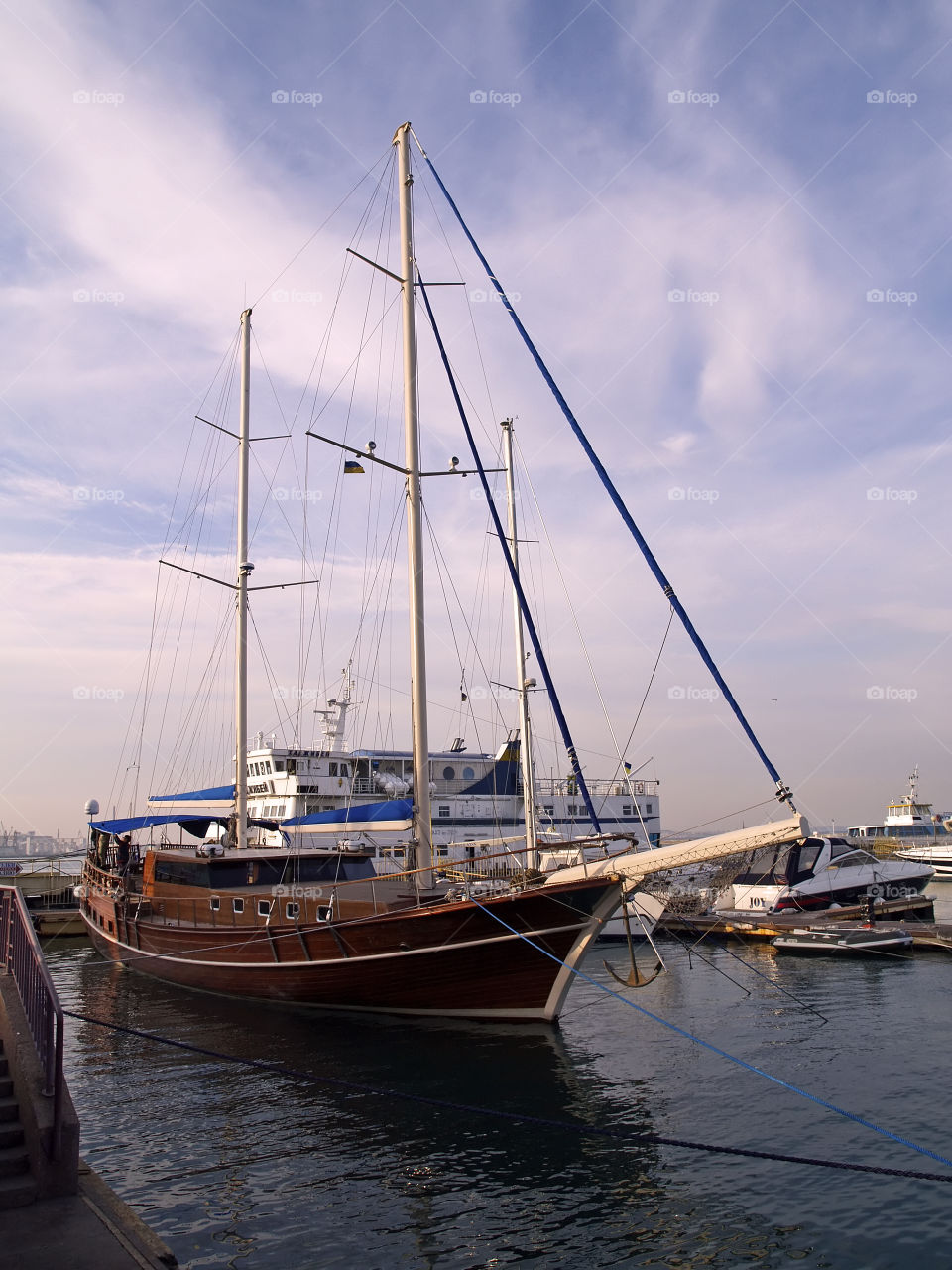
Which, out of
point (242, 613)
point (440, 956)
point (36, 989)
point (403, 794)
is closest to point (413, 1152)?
point (36, 989)

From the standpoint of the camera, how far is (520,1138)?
38.0ft

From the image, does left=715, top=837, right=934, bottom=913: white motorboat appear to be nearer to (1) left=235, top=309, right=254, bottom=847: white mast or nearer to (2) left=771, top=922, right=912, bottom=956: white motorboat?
(2) left=771, top=922, right=912, bottom=956: white motorboat

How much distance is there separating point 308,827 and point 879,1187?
63.0 feet

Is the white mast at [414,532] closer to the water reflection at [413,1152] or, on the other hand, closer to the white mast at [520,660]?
the water reflection at [413,1152]

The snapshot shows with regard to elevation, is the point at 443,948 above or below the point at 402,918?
below

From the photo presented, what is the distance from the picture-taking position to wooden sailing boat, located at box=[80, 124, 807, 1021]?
51.7ft

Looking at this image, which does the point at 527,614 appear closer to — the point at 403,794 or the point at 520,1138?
the point at 520,1138

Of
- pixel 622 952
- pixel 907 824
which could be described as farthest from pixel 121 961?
pixel 907 824

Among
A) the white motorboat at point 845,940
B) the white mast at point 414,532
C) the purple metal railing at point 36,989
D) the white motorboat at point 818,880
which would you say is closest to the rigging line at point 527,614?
the white mast at point 414,532

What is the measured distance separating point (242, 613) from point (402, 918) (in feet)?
49.1

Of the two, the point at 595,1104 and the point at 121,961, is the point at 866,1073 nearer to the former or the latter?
the point at 595,1104

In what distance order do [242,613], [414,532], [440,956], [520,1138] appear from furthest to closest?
→ 1. [242,613]
2. [414,532]
3. [440,956]
4. [520,1138]

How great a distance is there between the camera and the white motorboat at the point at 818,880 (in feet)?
134

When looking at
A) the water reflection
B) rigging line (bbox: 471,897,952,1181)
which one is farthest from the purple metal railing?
rigging line (bbox: 471,897,952,1181)
